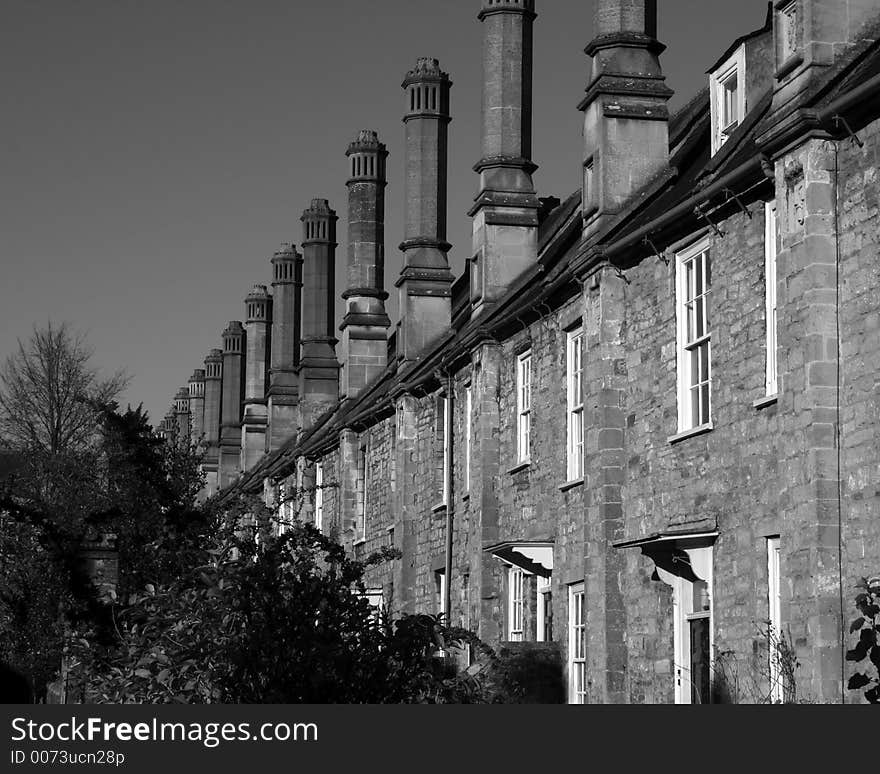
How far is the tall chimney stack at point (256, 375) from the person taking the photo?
49094 millimetres

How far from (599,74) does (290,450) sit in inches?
823

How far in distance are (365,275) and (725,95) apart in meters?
18.3

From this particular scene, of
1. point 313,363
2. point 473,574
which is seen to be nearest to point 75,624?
point 473,574

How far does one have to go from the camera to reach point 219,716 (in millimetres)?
6836

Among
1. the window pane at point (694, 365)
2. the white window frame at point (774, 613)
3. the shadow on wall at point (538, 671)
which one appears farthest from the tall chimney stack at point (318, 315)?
the white window frame at point (774, 613)

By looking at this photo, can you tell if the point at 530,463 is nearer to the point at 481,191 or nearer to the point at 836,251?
the point at 481,191

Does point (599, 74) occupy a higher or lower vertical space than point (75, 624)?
higher

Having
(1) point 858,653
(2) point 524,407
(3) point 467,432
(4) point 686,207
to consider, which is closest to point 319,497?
(3) point 467,432

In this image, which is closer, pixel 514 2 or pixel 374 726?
pixel 374 726

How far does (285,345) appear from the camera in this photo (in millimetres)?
45531

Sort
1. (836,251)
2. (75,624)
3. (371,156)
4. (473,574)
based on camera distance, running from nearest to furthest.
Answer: (836,251) → (75,624) → (473,574) → (371,156)

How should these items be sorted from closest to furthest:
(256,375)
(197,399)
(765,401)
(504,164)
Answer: (765,401) → (504,164) → (256,375) → (197,399)


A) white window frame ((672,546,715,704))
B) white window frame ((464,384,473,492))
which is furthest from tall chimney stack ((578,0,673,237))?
white window frame ((672,546,715,704))

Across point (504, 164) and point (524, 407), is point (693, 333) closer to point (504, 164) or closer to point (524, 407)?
point (524, 407)
